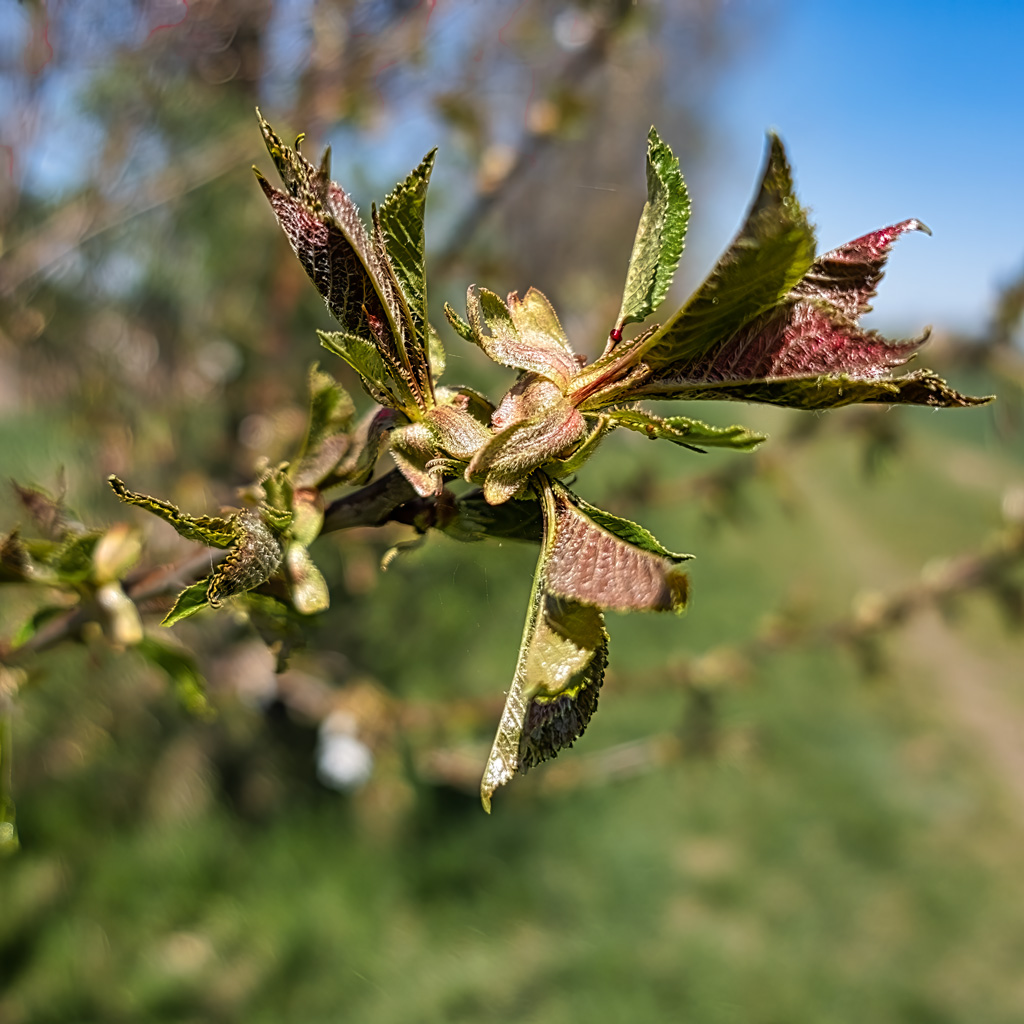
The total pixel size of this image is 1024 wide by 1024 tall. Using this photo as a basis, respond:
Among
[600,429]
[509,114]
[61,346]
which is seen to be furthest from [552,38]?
[600,429]

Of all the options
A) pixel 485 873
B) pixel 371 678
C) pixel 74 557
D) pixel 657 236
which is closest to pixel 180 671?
pixel 74 557

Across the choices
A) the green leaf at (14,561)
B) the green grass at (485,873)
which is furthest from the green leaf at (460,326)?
the green grass at (485,873)

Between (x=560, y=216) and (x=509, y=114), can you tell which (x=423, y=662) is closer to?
(x=509, y=114)

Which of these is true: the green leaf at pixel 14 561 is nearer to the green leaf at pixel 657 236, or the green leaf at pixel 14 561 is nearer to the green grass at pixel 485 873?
the green leaf at pixel 657 236

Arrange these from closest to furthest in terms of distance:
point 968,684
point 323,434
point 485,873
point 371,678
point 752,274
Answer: point 752,274
point 323,434
point 371,678
point 485,873
point 968,684

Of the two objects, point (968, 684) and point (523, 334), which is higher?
point (523, 334)

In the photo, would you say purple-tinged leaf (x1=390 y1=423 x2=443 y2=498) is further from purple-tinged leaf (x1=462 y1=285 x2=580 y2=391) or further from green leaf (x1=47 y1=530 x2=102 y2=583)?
green leaf (x1=47 y1=530 x2=102 y2=583)

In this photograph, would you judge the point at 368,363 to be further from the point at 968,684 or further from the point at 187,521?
the point at 968,684
